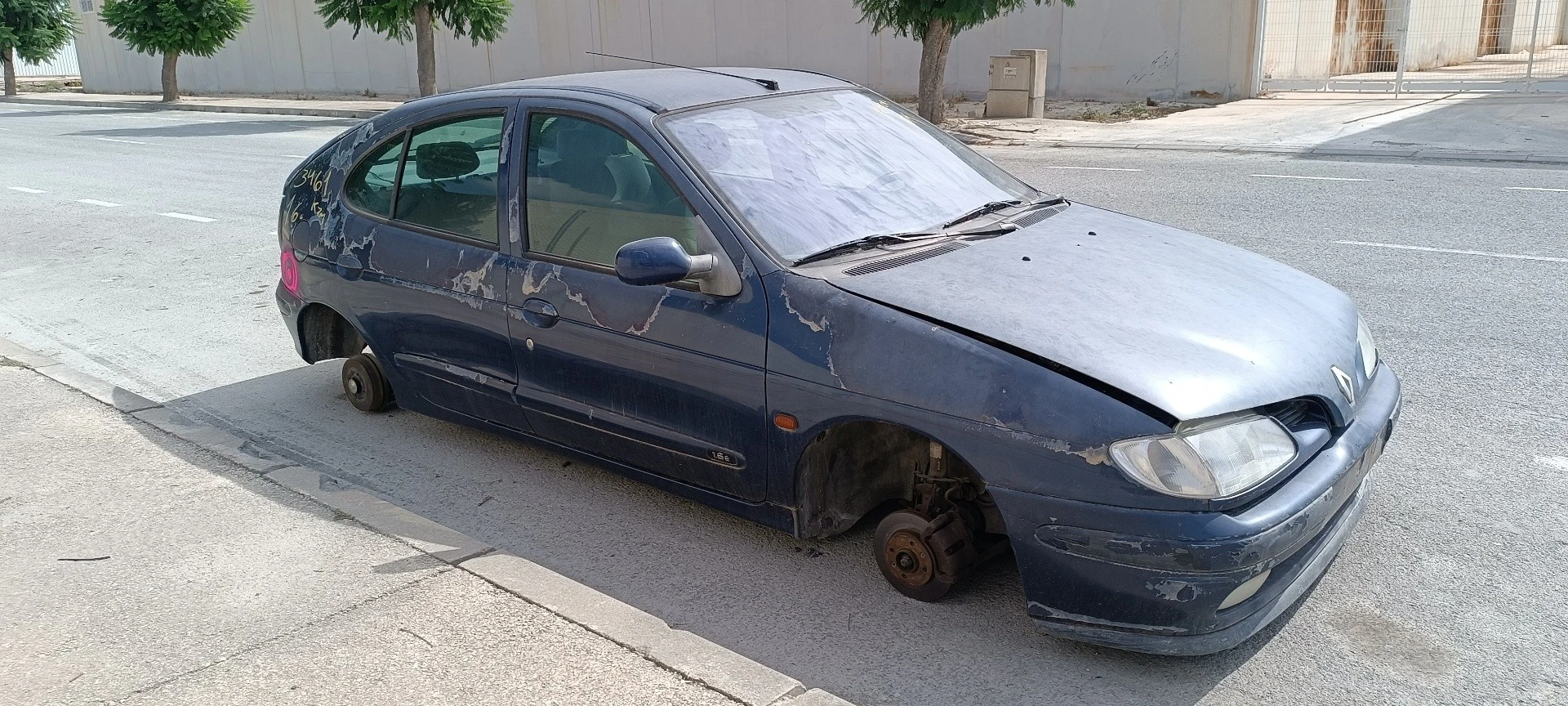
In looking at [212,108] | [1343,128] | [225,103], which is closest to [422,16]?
[212,108]

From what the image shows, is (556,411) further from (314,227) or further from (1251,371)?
(1251,371)

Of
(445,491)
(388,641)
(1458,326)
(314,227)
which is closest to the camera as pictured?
(388,641)

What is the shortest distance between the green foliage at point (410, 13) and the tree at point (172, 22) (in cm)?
985

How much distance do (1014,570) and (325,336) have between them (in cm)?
347

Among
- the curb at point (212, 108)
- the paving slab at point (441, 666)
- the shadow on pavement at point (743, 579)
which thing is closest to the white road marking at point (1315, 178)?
the shadow on pavement at point (743, 579)

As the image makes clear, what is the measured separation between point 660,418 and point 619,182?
84 centimetres

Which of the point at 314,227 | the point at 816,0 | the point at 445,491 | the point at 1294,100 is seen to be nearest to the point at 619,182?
the point at 445,491

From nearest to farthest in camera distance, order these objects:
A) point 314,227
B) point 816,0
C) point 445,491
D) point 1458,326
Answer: point 445,491 → point 314,227 → point 1458,326 → point 816,0

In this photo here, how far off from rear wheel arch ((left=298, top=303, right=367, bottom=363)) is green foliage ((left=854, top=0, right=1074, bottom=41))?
13245 mm

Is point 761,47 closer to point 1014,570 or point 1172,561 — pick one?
point 1014,570

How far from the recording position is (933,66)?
18.2 m

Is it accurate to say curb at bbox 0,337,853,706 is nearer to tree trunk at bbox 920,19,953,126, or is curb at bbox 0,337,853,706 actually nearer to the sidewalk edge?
the sidewalk edge

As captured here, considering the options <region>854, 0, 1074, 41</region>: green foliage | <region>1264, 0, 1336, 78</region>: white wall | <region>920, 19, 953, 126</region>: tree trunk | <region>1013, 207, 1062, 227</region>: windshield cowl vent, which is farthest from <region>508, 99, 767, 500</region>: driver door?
<region>1264, 0, 1336, 78</region>: white wall

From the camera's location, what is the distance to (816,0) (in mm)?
26828
